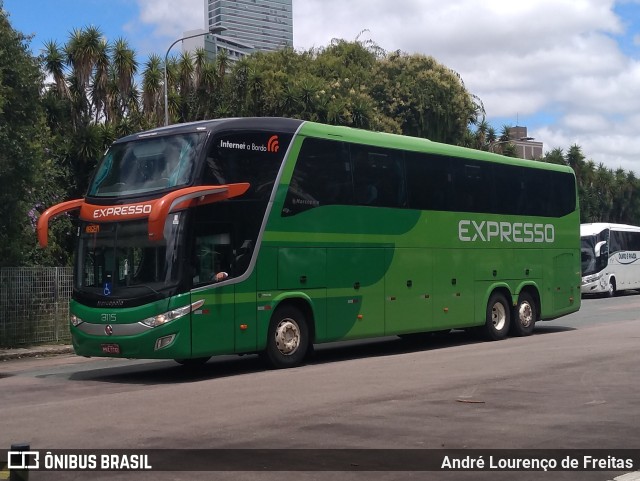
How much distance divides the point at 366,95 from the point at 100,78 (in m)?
13.5

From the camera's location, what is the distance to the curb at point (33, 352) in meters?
20.4

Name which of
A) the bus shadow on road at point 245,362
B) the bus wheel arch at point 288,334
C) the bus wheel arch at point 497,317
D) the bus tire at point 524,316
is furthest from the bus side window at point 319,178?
the bus tire at point 524,316

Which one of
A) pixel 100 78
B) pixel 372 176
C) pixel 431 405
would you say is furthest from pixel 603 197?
pixel 431 405

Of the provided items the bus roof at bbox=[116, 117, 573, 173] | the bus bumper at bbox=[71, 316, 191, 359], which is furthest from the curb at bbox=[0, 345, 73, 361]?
the bus roof at bbox=[116, 117, 573, 173]

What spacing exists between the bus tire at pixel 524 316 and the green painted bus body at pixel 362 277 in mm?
257

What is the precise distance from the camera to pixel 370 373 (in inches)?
573

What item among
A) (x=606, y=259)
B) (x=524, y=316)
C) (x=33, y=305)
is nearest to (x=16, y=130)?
(x=33, y=305)

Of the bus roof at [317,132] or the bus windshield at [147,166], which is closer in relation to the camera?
the bus windshield at [147,166]

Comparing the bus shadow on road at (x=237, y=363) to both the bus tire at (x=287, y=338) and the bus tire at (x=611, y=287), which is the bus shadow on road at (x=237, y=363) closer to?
the bus tire at (x=287, y=338)

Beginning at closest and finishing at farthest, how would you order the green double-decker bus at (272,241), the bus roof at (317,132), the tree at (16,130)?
the green double-decker bus at (272,241), the bus roof at (317,132), the tree at (16,130)

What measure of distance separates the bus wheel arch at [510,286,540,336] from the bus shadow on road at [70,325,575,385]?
25.8 inches

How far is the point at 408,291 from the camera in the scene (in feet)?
60.2

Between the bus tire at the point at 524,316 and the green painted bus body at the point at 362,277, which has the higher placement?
the green painted bus body at the point at 362,277

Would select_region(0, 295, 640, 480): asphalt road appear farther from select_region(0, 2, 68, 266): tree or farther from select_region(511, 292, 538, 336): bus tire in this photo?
select_region(0, 2, 68, 266): tree
